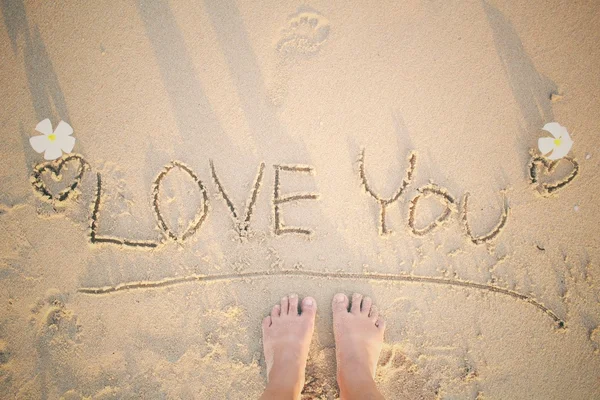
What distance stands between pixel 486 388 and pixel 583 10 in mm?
2631

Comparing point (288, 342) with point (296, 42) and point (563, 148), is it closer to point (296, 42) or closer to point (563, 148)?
point (296, 42)

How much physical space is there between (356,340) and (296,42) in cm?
202

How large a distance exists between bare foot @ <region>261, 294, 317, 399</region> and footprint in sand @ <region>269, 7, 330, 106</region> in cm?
138

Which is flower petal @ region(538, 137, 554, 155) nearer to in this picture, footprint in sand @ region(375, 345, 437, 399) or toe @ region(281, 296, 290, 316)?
footprint in sand @ region(375, 345, 437, 399)

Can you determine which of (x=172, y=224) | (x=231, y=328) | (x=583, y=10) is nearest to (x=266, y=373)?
(x=231, y=328)

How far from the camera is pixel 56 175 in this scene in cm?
212

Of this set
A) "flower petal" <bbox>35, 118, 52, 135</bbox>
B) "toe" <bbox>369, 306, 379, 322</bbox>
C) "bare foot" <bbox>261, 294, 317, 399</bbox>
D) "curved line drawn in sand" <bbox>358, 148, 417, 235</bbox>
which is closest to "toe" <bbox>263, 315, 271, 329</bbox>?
"bare foot" <bbox>261, 294, 317, 399</bbox>

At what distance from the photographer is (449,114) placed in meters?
2.15

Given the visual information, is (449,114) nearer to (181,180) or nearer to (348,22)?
(348,22)

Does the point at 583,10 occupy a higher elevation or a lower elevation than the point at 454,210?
higher

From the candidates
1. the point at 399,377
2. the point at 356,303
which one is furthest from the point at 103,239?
the point at 399,377

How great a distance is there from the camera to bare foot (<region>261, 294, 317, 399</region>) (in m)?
1.92

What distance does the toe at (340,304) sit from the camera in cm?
206

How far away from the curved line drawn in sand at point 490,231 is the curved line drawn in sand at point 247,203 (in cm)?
138
